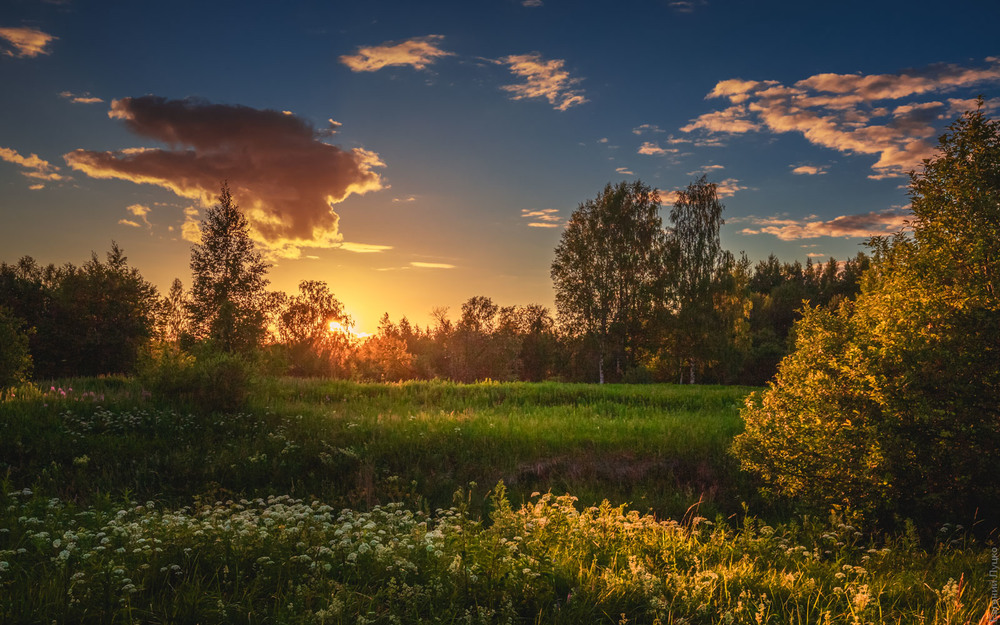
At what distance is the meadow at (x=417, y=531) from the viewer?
385 cm

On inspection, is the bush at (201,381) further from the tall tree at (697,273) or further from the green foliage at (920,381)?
the tall tree at (697,273)

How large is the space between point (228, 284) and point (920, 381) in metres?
29.1

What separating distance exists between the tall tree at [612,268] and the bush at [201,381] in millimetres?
26693

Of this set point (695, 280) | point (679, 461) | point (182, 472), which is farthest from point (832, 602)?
point (695, 280)

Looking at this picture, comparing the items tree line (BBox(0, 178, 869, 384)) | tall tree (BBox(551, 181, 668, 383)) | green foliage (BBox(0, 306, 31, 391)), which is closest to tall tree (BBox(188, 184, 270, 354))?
tree line (BBox(0, 178, 869, 384))

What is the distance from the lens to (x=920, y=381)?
692 cm

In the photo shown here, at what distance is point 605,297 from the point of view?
3778 centimetres

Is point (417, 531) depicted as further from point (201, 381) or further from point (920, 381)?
point (201, 381)

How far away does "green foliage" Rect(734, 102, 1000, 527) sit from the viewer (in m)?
6.81

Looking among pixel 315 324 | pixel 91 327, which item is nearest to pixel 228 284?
pixel 91 327

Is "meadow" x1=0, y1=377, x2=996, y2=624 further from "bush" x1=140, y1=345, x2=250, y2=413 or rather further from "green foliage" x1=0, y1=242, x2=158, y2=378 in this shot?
"green foliage" x1=0, y1=242, x2=158, y2=378

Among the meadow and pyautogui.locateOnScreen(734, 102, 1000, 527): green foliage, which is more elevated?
pyautogui.locateOnScreen(734, 102, 1000, 527): green foliage

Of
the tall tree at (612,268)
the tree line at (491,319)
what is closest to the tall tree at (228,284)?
the tree line at (491,319)

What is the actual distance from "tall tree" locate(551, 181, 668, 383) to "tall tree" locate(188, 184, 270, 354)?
21.1m
